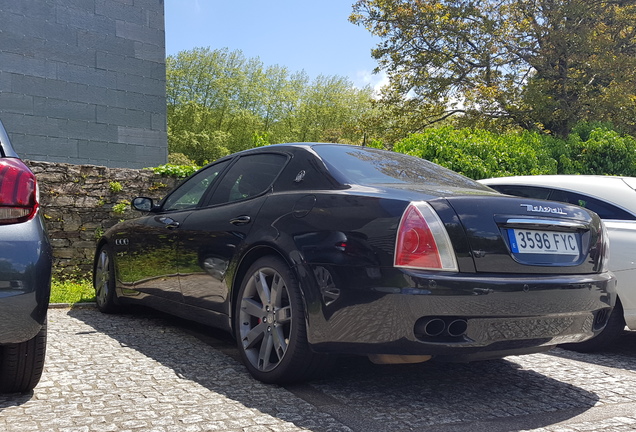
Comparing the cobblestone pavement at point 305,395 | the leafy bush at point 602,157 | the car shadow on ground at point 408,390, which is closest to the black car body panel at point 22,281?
the cobblestone pavement at point 305,395

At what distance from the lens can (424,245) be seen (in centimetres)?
346

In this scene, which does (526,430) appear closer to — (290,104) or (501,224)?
(501,224)

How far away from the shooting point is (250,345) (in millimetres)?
4242

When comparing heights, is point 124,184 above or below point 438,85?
below

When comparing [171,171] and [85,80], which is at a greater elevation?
[85,80]

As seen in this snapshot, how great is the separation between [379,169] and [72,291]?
4.78m

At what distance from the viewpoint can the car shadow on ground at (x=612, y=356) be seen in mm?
5117

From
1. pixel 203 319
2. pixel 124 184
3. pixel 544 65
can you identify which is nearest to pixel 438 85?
pixel 544 65

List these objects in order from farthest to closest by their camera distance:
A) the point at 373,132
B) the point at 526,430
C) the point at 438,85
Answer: the point at 373,132 → the point at 438,85 → the point at 526,430

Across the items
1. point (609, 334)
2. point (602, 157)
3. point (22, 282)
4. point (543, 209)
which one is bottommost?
point (609, 334)

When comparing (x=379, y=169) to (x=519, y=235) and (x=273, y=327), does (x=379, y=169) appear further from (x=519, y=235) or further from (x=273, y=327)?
(x=273, y=327)

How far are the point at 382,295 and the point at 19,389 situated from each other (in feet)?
6.61

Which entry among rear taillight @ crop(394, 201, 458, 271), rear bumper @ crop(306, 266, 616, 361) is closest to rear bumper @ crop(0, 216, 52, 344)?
rear bumper @ crop(306, 266, 616, 361)

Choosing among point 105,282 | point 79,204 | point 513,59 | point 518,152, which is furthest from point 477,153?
point 513,59
